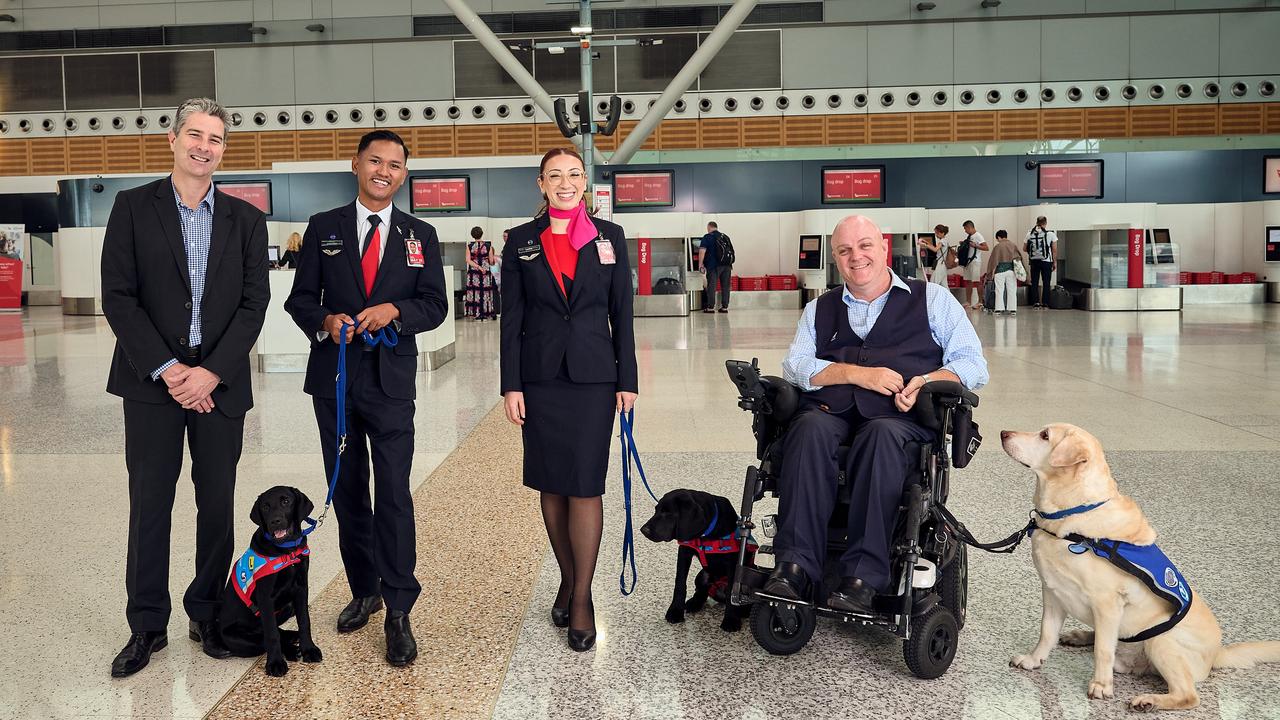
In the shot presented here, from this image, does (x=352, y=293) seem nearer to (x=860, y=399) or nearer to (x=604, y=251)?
(x=604, y=251)

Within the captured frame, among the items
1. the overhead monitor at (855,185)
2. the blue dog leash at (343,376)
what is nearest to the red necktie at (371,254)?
the blue dog leash at (343,376)

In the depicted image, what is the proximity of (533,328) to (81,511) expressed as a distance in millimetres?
3035

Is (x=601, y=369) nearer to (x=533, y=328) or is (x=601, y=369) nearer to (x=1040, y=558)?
(x=533, y=328)

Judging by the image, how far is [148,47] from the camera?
81.5 ft

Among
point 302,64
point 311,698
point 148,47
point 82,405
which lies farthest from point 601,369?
point 148,47

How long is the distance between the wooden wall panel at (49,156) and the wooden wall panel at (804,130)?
17331 millimetres

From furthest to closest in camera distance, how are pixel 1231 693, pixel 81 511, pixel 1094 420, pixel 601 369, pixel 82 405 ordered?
pixel 82 405
pixel 1094 420
pixel 81 511
pixel 601 369
pixel 1231 693

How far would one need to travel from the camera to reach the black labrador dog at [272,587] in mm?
3049

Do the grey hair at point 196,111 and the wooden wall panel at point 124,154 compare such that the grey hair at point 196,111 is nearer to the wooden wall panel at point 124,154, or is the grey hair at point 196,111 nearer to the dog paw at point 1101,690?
the dog paw at point 1101,690

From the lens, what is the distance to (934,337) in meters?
3.51

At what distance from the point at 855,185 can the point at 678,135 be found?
165 inches

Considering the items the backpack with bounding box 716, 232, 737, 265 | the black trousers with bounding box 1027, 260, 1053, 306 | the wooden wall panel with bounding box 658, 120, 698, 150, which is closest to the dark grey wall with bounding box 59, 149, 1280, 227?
the wooden wall panel with bounding box 658, 120, 698, 150

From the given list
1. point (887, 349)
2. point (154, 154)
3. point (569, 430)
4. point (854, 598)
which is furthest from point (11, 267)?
point (854, 598)

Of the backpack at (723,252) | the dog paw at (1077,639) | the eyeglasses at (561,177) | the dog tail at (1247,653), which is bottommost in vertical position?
the dog paw at (1077,639)
